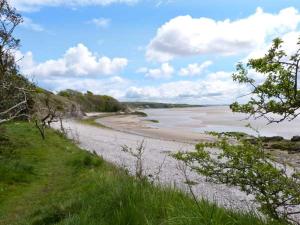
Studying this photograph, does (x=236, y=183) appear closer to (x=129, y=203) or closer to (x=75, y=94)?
(x=129, y=203)

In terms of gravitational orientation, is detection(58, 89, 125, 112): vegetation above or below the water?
above

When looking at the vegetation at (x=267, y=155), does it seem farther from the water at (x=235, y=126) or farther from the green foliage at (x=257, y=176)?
the water at (x=235, y=126)

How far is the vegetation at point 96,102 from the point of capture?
11782 centimetres

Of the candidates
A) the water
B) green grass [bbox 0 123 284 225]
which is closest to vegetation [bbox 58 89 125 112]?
the water

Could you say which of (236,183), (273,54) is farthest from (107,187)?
(273,54)

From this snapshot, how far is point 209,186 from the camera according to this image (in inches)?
683

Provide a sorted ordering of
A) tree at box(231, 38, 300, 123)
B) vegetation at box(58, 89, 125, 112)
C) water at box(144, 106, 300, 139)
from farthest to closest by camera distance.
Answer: vegetation at box(58, 89, 125, 112), water at box(144, 106, 300, 139), tree at box(231, 38, 300, 123)

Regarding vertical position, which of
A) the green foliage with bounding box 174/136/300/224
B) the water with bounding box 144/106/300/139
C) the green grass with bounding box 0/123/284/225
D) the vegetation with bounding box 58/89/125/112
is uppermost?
the vegetation with bounding box 58/89/125/112

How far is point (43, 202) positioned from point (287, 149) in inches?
1016

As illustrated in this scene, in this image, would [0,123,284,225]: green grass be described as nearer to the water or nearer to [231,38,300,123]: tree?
[231,38,300,123]: tree

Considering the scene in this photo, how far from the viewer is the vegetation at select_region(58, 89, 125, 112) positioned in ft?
387

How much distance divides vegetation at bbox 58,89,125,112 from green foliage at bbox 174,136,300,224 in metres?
108

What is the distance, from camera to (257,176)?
619 cm

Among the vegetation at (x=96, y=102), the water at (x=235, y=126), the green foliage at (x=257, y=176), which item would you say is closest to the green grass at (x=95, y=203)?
the green foliage at (x=257, y=176)
